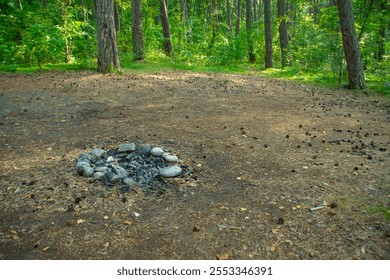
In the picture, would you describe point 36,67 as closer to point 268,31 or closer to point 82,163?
point 82,163

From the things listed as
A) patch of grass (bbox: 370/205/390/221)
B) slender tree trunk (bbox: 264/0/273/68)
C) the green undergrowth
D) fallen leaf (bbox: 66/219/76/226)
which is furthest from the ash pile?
slender tree trunk (bbox: 264/0/273/68)

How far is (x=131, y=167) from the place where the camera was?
4.46m

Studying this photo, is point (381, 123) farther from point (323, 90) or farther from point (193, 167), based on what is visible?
point (193, 167)

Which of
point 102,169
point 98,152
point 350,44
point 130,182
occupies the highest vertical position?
point 350,44

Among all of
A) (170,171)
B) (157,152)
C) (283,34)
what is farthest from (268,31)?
(170,171)

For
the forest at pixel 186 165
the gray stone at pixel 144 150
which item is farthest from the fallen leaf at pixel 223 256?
the gray stone at pixel 144 150

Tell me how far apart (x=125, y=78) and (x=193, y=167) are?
746 cm

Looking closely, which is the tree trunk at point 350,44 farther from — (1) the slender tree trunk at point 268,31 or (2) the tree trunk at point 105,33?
(2) the tree trunk at point 105,33

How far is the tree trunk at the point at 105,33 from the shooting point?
36.0ft

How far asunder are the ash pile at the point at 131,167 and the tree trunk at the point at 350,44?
371 inches

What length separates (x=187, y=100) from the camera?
8836 mm

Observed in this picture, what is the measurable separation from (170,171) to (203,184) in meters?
0.53

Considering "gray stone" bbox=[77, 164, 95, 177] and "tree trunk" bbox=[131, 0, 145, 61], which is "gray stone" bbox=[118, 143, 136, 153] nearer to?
"gray stone" bbox=[77, 164, 95, 177]
